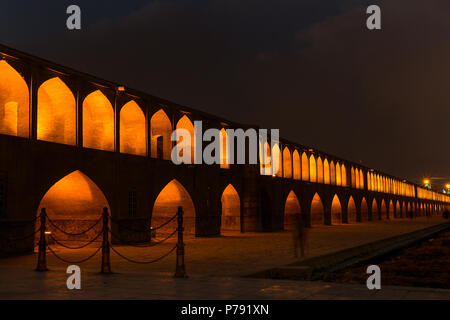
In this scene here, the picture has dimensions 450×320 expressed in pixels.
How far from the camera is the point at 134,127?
1905 centimetres

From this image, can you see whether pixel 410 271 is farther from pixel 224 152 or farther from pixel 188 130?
pixel 224 152

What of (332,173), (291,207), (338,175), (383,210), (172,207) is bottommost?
(383,210)

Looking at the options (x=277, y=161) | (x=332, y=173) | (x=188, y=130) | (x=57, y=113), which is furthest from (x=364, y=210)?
(x=57, y=113)

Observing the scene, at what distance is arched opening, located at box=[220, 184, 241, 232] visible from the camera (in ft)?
82.1

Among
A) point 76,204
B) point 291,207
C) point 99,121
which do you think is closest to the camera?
point 76,204

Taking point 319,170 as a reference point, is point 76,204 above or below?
below

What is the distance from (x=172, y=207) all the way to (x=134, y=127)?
4.04m

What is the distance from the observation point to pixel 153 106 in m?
19.3

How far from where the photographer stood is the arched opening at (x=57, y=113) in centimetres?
1571

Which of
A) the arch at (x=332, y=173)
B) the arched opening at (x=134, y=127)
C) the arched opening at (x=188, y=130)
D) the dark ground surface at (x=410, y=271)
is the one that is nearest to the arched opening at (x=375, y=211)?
the arch at (x=332, y=173)

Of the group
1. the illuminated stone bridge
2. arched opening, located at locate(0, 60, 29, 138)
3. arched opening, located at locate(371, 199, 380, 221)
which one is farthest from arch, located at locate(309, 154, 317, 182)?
arched opening, located at locate(0, 60, 29, 138)

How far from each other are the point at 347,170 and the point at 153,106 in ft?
90.7

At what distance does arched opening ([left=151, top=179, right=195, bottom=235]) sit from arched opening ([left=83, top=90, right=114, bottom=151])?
12.6 ft
